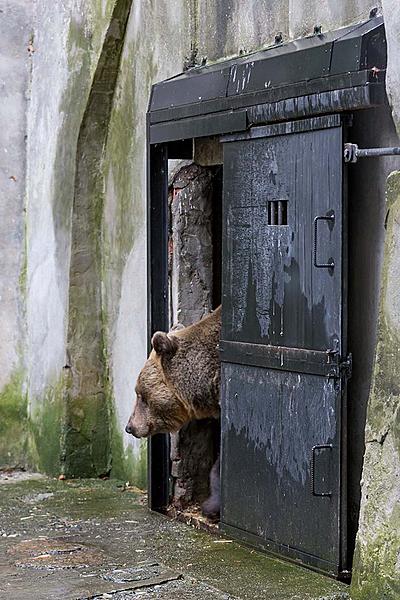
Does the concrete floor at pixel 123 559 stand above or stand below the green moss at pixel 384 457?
below

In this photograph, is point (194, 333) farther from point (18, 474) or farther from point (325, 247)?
point (18, 474)

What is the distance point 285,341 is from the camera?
257 inches

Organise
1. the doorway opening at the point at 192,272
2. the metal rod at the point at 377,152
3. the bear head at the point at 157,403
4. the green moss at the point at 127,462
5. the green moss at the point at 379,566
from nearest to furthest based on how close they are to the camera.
→ the green moss at the point at 379,566, the metal rod at the point at 377,152, the bear head at the point at 157,403, the doorway opening at the point at 192,272, the green moss at the point at 127,462

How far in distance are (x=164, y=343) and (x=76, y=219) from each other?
199cm

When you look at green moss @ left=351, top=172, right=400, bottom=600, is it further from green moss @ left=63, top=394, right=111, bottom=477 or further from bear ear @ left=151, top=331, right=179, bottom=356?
green moss @ left=63, top=394, right=111, bottom=477

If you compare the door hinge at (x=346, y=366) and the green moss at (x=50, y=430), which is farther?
the green moss at (x=50, y=430)

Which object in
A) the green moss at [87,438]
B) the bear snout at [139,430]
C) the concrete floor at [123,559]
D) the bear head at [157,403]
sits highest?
the bear head at [157,403]

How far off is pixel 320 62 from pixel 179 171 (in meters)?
2.06

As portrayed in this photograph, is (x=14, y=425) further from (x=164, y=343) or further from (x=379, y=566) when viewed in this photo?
(x=379, y=566)

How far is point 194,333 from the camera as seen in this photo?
7.66 metres

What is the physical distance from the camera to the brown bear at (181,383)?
7609 mm

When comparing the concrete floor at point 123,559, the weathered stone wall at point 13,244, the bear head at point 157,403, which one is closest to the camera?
the concrete floor at point 123,559

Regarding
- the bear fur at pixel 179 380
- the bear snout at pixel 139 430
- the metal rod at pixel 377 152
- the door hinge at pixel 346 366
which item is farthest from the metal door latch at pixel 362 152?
the bear snout at pixel 139 430

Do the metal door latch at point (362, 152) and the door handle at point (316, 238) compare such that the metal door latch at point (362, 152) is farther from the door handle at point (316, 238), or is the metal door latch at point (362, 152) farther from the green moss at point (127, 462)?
the green moss at point (127, 462)
